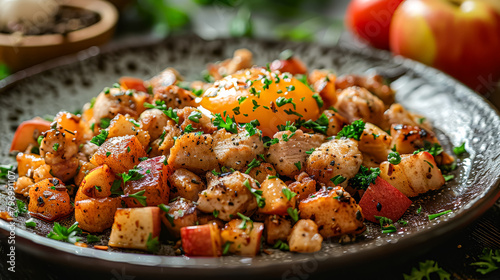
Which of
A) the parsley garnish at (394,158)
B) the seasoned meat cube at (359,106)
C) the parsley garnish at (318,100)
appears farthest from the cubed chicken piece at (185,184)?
the seasoned meat cube at (359,106)

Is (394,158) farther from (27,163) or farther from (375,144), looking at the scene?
(27,163)

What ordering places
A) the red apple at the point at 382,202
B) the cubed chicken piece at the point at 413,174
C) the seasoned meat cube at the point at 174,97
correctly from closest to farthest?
the red apple at the point at 382,202 → the cubed chicken piece at the point at 413,174 → the seasoned meat cube at the point at 174,97

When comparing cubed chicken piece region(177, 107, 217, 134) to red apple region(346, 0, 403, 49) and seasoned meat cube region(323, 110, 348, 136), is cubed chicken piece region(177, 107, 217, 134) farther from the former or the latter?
red apple region(346, 0, 403, 49)

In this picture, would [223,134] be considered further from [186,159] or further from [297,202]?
[297,202]

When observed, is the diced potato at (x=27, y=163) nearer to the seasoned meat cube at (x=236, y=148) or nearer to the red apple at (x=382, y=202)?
the seasoned meat cube at (x=236, y=148)

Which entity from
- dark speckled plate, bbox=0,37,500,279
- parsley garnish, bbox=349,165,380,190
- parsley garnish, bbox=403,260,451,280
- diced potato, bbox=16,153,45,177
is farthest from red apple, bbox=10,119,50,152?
parsley garnish, bbox=403,260,451,280

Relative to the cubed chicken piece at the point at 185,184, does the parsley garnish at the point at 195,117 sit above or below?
above

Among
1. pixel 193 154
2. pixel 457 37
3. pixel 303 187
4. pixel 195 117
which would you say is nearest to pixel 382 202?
pixel 303 187

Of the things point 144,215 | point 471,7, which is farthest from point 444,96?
point 144,215
